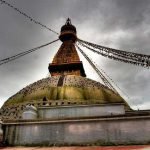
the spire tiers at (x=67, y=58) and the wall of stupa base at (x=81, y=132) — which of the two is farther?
the spire tiers at (x=67, y=58)

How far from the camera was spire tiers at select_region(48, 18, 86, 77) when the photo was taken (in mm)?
36844

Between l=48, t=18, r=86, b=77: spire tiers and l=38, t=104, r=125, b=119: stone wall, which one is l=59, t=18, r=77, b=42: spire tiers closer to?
l=48, t=18, r=86, b=77: spire tiers

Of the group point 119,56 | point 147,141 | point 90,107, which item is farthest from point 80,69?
point 147,141

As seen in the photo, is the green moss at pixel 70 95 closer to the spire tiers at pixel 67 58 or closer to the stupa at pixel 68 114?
Answer: the stupa at pixel 68 114

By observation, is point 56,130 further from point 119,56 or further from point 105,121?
point 119,56

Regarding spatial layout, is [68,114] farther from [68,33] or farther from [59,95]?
[68,33]

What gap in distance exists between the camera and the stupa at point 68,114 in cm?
1581

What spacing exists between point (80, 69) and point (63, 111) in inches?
612

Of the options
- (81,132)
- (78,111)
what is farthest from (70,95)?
(81,132)

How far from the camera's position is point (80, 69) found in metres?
36.8

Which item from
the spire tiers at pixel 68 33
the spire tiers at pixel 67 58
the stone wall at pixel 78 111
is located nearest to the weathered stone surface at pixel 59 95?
the stone wall at pixel 78 111

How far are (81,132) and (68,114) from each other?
5.58 m

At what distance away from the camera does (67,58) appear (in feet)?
125

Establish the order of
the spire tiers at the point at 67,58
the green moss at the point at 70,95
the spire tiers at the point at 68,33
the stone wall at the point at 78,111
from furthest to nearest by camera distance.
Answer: the spire tiers at the point at 68,33 < the spire tiers at the point at 67,58 < the green moss at the point at 70,95 < the stone wall at the point at 78,111
